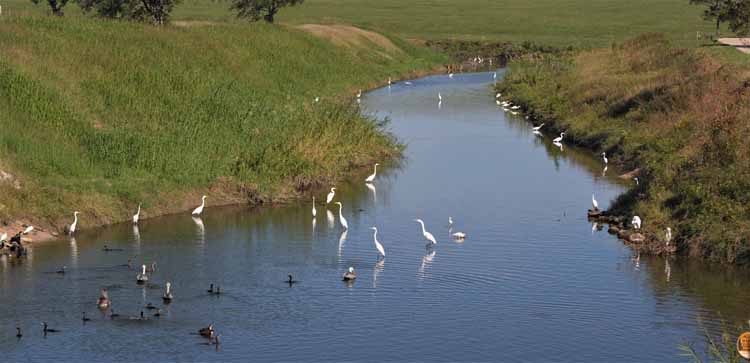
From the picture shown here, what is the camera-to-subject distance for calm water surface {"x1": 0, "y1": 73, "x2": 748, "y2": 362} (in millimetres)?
25859

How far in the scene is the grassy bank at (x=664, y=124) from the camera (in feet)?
113

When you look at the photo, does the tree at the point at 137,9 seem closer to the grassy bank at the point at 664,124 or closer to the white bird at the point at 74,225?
the grassy bank at the point at 664,124

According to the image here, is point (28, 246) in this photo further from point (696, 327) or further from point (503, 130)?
point (503, 130)

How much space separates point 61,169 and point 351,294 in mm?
13683

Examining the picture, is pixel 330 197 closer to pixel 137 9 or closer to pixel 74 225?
pixel 74 225

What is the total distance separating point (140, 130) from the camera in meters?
44.5

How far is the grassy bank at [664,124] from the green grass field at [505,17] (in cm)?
2973

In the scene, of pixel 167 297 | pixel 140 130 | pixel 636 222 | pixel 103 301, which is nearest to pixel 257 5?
pixel 140 130

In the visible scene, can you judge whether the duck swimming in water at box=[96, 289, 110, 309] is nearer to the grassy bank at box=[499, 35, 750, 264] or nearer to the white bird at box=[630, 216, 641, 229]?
the grassy bank at box=[499, 35, 750, 264]

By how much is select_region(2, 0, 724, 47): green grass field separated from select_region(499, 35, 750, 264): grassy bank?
2973 centimetres

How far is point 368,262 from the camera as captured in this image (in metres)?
33.1

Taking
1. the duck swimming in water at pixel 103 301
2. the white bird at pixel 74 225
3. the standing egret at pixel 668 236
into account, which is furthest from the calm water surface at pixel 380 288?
the standing egret at pixel 668 236

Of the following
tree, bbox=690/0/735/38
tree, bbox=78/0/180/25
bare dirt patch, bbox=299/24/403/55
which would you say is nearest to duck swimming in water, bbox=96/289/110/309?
tree, bbox=690/0/735/38

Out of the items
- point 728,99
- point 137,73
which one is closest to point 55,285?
point 137,73
